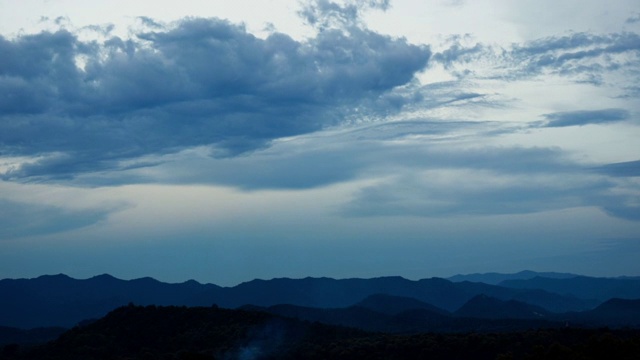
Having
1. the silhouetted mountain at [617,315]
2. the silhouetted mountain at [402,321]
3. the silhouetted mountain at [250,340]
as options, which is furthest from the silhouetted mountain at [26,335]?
the silhouetted mountain at [617,315]

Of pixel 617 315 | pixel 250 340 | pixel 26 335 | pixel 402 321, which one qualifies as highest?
pixel 26 335

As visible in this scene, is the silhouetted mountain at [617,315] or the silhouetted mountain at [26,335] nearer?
the silhouetted mountain at [26,335]

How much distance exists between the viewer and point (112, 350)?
89.4m

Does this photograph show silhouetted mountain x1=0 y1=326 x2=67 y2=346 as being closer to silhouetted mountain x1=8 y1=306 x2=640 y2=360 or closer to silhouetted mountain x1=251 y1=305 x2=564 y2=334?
silhouetted mountain x1=251 y1=305 x2=564 y2=334

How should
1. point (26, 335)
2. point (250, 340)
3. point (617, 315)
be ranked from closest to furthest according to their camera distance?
1. point (250, 340)
2. point (26, 335)
3. point (617, 315)

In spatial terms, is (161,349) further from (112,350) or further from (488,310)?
(488,310)

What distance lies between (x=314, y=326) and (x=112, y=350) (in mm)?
25485

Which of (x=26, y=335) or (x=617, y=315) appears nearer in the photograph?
(x=26, y=335)

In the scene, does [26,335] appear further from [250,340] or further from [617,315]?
[617,315]

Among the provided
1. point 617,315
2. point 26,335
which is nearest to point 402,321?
point 617,315

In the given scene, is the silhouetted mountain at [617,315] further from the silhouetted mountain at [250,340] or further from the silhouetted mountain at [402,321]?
the silhouetted mountain at [250,340]

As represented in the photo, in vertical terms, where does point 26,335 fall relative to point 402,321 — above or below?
above

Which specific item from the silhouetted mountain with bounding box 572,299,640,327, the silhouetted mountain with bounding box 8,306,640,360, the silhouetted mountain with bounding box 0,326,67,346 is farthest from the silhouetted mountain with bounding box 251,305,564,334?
the silhouetted mountain with bounding box 0,326,67,346

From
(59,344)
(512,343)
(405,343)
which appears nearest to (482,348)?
(512,343)
